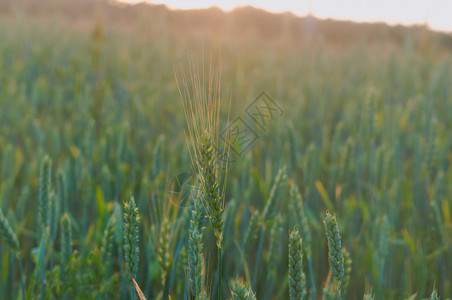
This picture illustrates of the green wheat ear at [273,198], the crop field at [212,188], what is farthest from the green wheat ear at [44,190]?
the green wheat ear at [273,198]

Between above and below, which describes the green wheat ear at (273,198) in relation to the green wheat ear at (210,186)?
below

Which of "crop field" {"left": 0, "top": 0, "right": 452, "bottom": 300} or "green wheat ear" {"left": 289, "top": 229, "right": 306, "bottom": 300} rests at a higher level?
"green wheat ear" {"left": 289, "top": 229, "right": 306, "bottom": 300}

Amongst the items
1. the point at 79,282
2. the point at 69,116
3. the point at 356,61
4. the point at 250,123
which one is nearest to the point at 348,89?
the point at 356,61

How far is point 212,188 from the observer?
513 mm

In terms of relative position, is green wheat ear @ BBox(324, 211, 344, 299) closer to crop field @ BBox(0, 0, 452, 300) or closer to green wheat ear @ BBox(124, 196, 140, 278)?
crop field @ BBox(0, 0, 452, 300)

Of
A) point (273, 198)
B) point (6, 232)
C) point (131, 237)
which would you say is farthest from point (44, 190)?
point (273, 198)

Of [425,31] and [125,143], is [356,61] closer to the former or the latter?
[425,31]

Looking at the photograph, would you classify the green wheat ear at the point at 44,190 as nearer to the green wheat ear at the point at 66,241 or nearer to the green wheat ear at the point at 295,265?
the green wheat ear at the point at 66,241

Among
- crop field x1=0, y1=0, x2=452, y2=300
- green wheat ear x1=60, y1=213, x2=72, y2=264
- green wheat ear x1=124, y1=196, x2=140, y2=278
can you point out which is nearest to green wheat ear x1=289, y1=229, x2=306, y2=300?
crop field x1=0, y1=0, x2=452, y2=300

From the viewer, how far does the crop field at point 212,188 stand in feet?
2.02

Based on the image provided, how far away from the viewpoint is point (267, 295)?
3.01 feet

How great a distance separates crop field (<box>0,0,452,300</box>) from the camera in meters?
0.62

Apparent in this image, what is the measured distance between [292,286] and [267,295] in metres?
0.48

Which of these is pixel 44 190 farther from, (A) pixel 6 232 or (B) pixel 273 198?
(B) pixel 273 198
